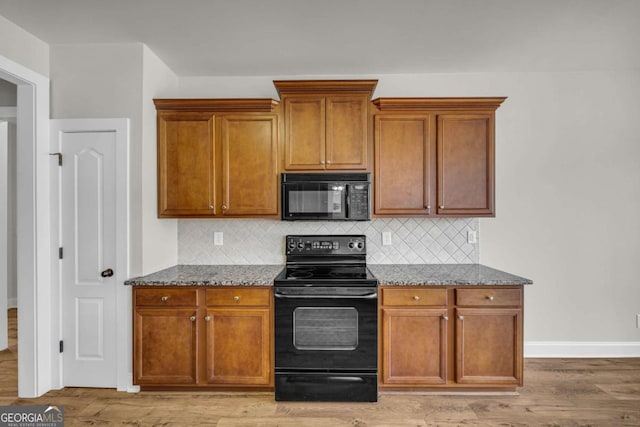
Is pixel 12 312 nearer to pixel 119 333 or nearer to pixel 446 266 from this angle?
pixel 119 333

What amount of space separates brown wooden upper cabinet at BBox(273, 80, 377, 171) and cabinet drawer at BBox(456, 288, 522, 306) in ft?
4.16

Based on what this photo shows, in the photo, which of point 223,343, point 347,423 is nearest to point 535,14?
point 347,423

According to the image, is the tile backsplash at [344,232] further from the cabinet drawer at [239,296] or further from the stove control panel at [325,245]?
the cabinet drawer at [239,296]

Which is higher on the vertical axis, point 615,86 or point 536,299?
point 615,86

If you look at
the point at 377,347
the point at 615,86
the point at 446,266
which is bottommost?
the point at 377,347

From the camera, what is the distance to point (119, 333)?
104 inches

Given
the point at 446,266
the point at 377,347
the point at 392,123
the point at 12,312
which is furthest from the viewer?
the point at 12,312

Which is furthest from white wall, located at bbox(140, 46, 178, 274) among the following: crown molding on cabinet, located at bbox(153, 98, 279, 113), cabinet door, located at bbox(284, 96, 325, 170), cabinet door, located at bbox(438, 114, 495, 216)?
cabinet door, located at bbox(438, 114, 495, 216)

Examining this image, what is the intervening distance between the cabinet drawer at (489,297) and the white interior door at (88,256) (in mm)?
2624

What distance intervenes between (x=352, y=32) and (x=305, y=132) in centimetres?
82

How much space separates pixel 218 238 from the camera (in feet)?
10.8

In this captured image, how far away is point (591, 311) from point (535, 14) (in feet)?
8.81

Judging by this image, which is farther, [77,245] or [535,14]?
[77,245]

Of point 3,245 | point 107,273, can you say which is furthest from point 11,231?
point 107,273
